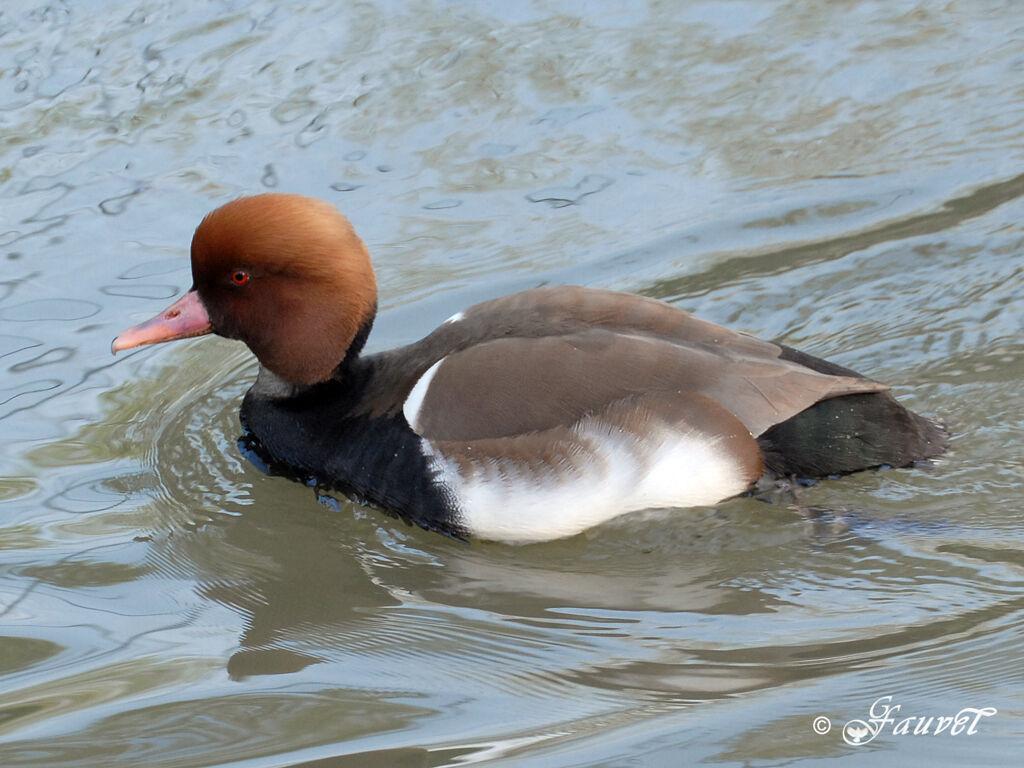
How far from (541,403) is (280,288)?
3.17 ft

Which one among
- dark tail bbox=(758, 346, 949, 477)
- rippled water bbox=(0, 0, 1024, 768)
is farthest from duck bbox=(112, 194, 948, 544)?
rippled water bbox=(0, 0, 1024, 768)

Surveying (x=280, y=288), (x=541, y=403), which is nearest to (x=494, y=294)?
(x=280, y=288)

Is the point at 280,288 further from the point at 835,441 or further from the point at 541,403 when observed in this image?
the point at 835,441

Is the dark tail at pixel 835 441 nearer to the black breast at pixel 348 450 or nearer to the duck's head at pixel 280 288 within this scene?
the black breast at pixel 348 450

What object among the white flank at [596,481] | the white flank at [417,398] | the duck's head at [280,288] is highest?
the duck's head at [280,288]

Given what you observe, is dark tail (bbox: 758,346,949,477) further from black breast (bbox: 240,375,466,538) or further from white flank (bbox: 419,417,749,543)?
black breast (bbox: 240,375,466,538)

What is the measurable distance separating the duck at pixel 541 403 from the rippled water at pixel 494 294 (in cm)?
14

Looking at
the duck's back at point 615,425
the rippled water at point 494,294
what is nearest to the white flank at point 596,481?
the duck's back at point 615,425

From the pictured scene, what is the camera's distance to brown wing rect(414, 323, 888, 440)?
4.12 m

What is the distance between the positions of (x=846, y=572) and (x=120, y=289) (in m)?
3.28

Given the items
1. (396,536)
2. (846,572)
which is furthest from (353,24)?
(846,572)

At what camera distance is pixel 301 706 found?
11.8 ft

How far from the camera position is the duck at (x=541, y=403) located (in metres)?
4.13

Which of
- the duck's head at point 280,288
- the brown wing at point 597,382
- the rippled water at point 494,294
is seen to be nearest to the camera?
the rippled water at point 494,294
